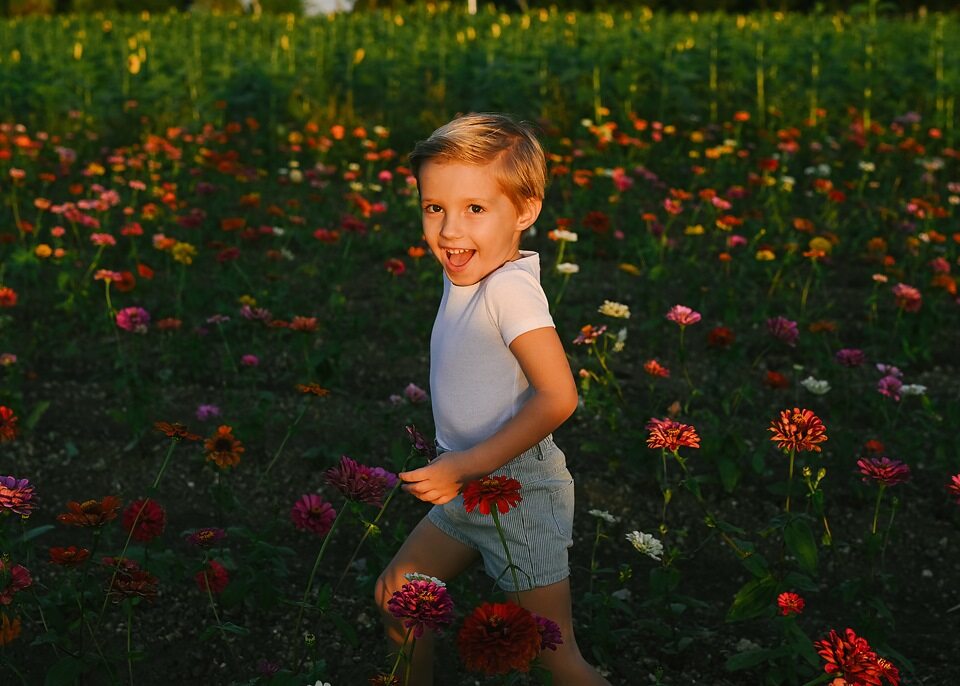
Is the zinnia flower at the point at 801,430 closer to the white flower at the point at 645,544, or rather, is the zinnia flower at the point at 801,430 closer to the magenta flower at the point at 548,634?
the white flower at the point at 645,544

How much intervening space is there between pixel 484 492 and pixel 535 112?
7956 millimetres

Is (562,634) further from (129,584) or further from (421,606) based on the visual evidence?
(129,584)

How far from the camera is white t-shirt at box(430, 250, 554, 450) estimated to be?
2014 mm

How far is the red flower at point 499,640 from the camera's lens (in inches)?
60.3

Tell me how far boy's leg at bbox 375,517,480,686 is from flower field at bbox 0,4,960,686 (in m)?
0.09

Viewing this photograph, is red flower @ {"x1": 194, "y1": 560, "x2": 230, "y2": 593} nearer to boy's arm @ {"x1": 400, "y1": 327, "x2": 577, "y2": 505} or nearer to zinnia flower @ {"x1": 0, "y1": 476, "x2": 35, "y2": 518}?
zinnia flower @ {"x1": 0, "y1": 476, "x2": 35, "y2": 518}

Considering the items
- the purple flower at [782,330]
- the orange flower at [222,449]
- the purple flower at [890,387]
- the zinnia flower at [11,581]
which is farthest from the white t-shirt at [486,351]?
the purple flower at [782,330]

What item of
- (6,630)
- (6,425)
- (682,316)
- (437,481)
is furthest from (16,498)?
(682,316)

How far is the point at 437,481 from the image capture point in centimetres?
188

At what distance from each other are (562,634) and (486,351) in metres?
0.57

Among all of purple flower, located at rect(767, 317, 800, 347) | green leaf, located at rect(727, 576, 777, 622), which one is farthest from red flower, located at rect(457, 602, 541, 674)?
purple flower, located at rect(767, 317, 800, 347)

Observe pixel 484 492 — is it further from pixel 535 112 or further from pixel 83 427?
pixel 535 112

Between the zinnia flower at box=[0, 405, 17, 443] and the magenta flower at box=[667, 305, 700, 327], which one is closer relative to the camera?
the zinnia flower at box=[0, 405, 17, 443]

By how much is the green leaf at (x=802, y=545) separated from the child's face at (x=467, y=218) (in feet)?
2.67
